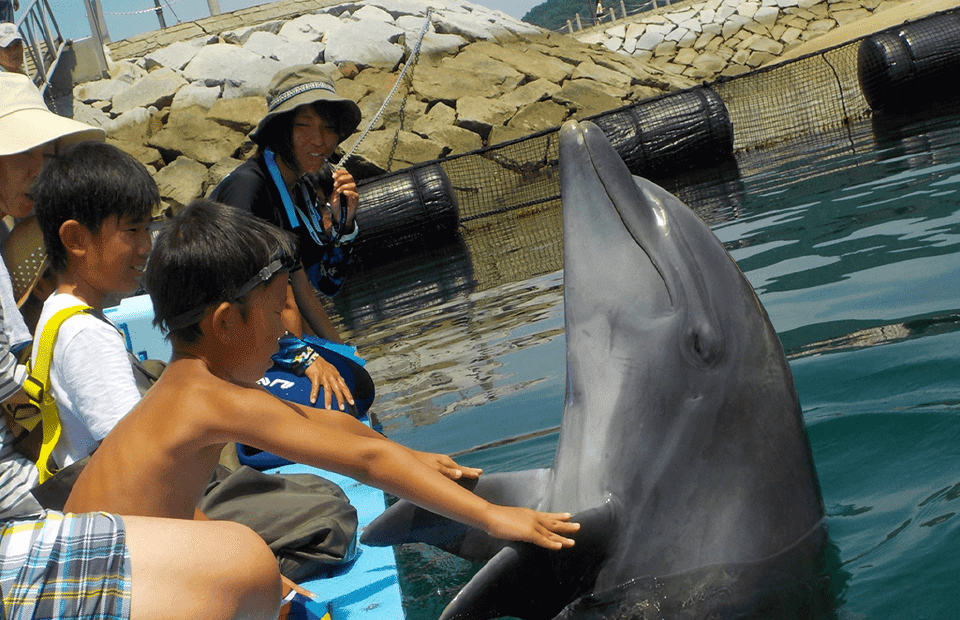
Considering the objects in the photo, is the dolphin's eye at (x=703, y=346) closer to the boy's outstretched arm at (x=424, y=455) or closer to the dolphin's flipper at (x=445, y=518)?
the dolphin's flipper at (x=445, y=518)

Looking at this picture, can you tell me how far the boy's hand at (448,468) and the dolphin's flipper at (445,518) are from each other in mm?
24

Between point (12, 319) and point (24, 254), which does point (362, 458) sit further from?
point (24, 254)

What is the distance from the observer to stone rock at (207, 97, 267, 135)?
1828 cm

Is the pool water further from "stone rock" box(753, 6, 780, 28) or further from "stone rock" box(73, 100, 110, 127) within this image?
"stone rock" box(753, 6, 780, 28)

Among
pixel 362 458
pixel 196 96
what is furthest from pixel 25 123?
pixel 196 96

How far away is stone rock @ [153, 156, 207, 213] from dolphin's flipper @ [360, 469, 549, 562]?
567 inches

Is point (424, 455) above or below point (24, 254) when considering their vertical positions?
below

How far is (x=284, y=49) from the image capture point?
21516 millimetres

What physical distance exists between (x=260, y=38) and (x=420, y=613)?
2135 centimetres

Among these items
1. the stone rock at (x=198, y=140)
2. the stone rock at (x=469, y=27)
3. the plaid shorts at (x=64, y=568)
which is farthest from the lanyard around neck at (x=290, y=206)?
the stone rock at (x=469, y=27)

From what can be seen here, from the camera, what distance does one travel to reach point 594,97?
20.3 metres

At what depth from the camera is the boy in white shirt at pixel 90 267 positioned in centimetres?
249

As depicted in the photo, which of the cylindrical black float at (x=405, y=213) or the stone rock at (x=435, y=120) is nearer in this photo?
the cylindrical black float at (x=405, y=213)

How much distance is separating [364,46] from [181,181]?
6.91 m
